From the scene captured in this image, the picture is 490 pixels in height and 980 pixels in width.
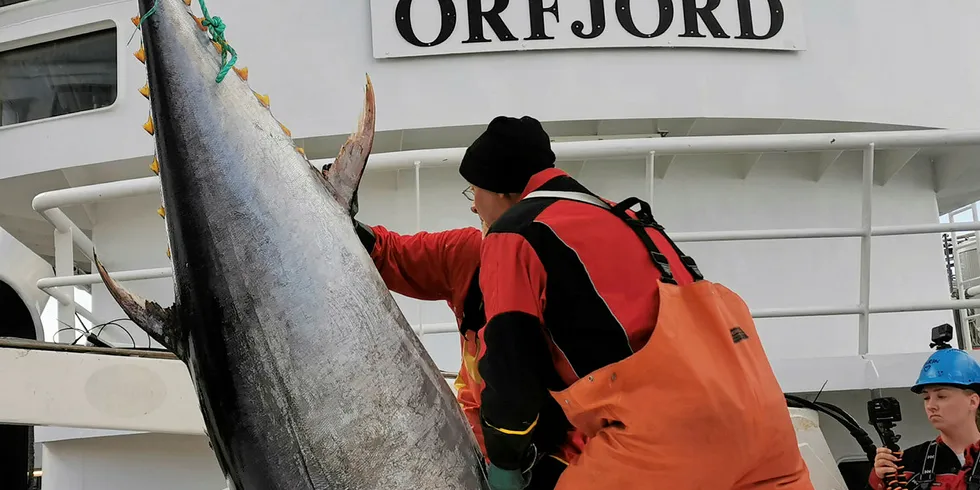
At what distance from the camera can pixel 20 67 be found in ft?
15.5

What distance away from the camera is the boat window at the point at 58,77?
4520mm

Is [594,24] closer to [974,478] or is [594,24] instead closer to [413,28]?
[413,28]

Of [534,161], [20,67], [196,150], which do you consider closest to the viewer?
[196,150]

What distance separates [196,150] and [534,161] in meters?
0.69

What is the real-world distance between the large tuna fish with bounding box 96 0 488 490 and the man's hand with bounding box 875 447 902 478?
201 cm

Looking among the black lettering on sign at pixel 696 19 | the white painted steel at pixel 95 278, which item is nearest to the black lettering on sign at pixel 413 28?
the black lettering on sign at pixel 696 19

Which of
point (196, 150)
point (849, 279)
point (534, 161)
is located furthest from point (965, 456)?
point (196, 150)

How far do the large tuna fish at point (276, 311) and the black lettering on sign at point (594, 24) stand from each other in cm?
274

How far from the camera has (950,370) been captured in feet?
9.07

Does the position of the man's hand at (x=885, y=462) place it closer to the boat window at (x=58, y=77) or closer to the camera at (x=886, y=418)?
the camera at (x=886, y=418)

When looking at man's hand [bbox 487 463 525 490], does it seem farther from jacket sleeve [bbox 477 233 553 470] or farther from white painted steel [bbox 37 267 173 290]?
white painted steel [bbox 37 267 173 290]

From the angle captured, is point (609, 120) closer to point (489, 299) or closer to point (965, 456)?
point (965, 456)

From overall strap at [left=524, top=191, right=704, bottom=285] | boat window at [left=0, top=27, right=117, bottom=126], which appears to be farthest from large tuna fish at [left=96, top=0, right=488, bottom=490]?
boat window at [left=0, top=27, right=117, bottom=126]

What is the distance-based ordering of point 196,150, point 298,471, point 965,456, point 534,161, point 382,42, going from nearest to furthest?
point 298,471
point 196,150
point 534,161
point 965,456
point 382,42
